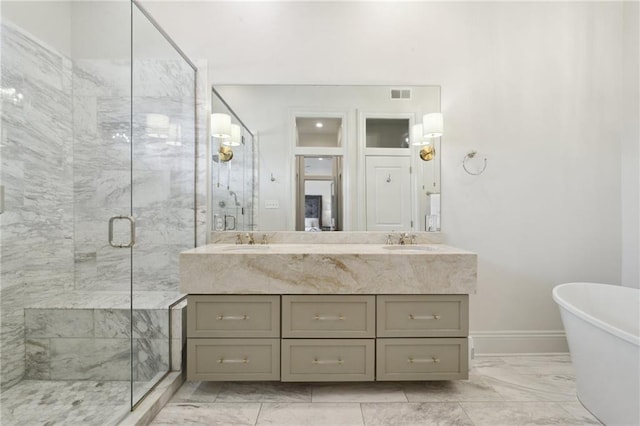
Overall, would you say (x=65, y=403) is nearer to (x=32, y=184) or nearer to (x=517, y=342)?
(x=32, y=184)

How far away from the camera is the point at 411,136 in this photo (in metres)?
2.28

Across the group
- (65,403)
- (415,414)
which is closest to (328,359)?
(415,414)

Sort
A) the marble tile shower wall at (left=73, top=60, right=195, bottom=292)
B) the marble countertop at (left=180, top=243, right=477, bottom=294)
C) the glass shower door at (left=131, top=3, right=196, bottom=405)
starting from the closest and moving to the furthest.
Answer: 1. the marble countertop at (left=180, top=243, right=477, bottom=294)
2. the glass shower door at (left=131, top=3, right=196, bottom=405)
3. the marble tile shower wall at (left=73, top=60, right=195, bottom=292)

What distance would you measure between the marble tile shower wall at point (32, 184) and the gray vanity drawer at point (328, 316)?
152cm

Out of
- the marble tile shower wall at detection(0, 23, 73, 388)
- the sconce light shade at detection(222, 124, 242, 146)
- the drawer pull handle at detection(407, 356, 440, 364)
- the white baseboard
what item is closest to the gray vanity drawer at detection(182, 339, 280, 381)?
the drawer pull handle at detection(407, 356, 440, 364)

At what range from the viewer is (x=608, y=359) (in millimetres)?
1471

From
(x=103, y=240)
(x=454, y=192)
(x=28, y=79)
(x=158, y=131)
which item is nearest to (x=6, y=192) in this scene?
(x=103, y=240)

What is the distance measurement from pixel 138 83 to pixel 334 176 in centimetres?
144

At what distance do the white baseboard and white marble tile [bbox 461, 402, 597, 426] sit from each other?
0.60 meters

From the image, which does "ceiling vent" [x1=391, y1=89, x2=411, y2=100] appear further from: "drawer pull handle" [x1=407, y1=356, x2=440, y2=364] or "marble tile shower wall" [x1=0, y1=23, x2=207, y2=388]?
"drawer pull handle" [x1=407, y1=356, x2=440, y2=364]

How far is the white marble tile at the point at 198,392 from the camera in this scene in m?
1.76

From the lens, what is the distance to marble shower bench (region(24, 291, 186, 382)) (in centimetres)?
178

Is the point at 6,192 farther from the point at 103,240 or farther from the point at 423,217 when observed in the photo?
the point at 423,217

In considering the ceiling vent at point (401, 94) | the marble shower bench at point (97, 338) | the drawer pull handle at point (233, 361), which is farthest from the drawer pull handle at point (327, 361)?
the ceiling vent at point (401, 94)
